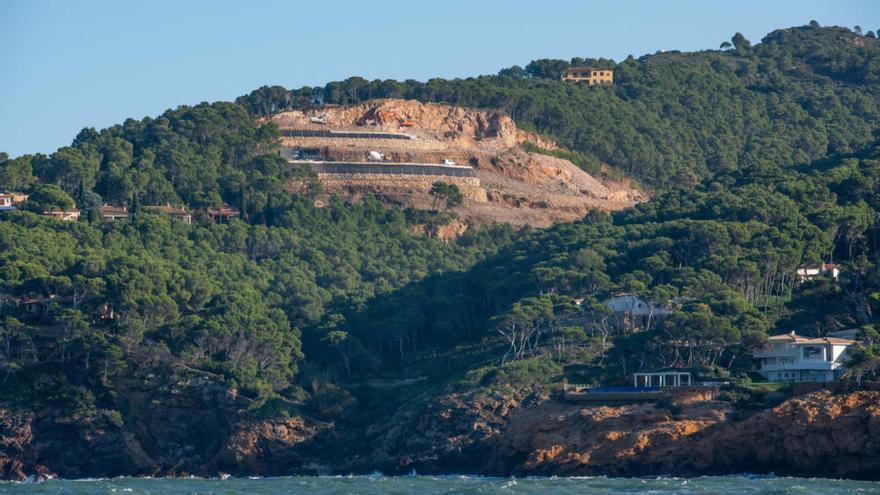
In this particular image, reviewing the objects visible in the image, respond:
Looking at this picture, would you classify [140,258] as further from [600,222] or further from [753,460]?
[753,460]

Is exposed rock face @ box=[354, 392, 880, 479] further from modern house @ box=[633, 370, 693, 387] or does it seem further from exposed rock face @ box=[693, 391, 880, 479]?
modern house @ box=[633, 370, 693, 387]

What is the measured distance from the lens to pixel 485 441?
90.3 metres

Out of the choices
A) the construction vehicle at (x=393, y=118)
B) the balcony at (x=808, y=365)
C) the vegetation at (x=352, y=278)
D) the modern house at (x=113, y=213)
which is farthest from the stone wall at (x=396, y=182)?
the balcony at (x=808, y=365)

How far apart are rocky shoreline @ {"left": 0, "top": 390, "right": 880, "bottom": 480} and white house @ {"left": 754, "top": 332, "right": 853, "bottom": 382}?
6488 millimetres

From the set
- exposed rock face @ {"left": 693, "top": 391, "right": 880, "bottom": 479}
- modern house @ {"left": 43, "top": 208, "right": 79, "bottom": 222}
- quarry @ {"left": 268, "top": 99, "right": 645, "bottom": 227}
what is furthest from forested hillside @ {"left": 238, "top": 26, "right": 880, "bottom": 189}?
exposed rock face @ {"left": 693, "top": 391, "right": 880, "bottom": 479}

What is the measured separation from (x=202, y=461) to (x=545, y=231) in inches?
1350

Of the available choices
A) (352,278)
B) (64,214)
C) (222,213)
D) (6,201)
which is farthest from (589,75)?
(64,214)

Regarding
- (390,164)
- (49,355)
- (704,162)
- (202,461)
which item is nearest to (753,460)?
(202,461)

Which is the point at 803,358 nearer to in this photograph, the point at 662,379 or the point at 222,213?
the point at 662,379

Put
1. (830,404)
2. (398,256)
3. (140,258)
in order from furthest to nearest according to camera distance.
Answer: (398,256) < (140,258) < (830,404)

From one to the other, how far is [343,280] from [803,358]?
3836cm

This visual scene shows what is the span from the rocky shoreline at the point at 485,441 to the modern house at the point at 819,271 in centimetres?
2034

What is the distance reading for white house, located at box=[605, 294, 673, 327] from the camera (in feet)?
328

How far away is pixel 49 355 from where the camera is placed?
99125mm
